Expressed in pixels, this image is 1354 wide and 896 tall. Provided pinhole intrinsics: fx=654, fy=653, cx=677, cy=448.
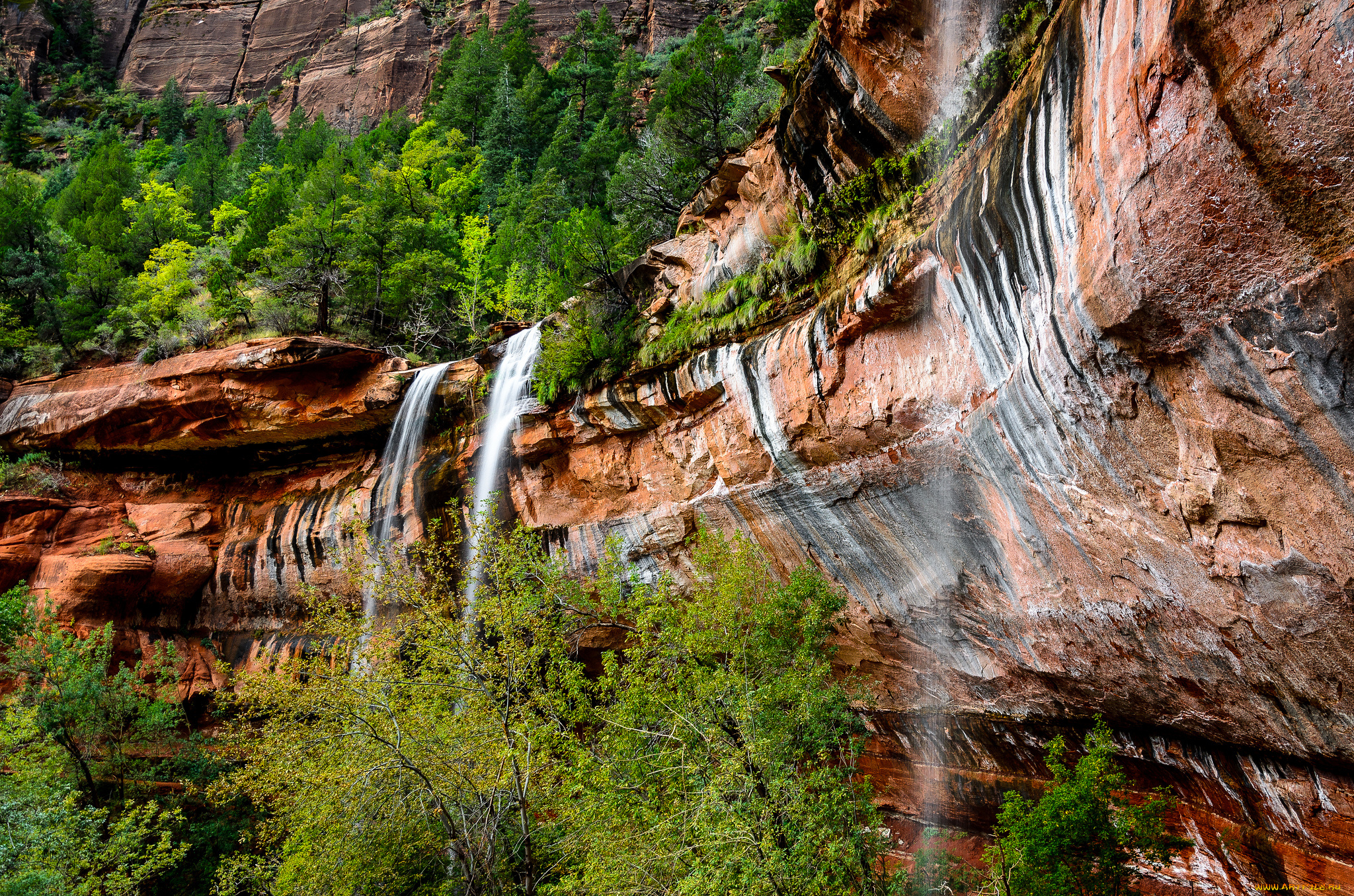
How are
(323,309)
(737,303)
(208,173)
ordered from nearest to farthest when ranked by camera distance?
(737,303) < (323,309) < (208,173)

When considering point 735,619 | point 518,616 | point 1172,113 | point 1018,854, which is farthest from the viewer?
point 735,619

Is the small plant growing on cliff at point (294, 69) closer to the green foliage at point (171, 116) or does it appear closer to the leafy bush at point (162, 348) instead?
the green foliage at point (171, 116)

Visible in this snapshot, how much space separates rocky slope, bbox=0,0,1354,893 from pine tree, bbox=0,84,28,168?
49.6 meters

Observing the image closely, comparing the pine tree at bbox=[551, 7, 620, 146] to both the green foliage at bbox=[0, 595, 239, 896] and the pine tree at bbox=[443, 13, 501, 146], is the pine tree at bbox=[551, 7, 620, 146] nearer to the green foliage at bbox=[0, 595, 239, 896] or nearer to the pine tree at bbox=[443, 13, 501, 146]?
the pine tree at bbox=[443, 13, 501, 146]

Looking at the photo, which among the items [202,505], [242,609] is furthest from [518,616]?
[202,505]

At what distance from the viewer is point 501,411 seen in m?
17.6

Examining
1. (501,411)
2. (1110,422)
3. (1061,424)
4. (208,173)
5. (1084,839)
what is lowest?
(1084,839)

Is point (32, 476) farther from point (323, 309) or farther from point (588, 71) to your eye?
point (588, 71)

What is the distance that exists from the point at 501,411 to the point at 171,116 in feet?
167

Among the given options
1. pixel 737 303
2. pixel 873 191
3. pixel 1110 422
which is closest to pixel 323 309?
pixel 737 303

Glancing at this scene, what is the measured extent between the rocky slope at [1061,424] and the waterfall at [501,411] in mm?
596

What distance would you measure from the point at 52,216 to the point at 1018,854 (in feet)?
138

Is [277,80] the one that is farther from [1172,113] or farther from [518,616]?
[1172,113]

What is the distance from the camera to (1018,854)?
7.75m
